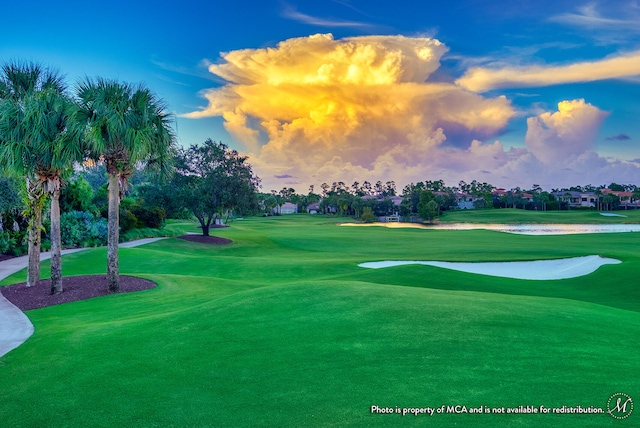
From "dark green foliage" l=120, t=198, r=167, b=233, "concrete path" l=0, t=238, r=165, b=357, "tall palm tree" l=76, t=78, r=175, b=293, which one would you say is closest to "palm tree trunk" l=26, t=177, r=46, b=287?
"concrete path" l=0, t=238, r=165, b=357

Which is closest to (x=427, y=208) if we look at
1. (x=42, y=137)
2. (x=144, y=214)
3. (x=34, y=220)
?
(x=144, y=214)

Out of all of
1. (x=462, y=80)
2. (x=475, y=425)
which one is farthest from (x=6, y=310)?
(x=462, y=80)

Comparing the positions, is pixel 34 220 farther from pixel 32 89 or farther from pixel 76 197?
pixel 76 197

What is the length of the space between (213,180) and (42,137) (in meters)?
25.8

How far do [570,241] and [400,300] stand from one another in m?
42.9

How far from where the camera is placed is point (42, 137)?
1698 cm

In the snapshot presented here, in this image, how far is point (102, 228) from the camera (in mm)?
36656

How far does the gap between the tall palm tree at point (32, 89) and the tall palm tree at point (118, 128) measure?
2.35 metres

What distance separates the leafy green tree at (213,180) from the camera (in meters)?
42.7

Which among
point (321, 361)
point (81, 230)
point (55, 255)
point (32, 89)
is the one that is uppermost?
point (32, 89)

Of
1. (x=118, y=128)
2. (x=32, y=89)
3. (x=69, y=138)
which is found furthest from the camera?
(x=32, y=89)

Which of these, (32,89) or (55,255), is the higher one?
(32,89)

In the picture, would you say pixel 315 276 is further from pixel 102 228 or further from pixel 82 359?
pixel 102 228

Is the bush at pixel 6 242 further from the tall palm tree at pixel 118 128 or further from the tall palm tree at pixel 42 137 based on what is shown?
the tall palm tree at pixel 118 128
